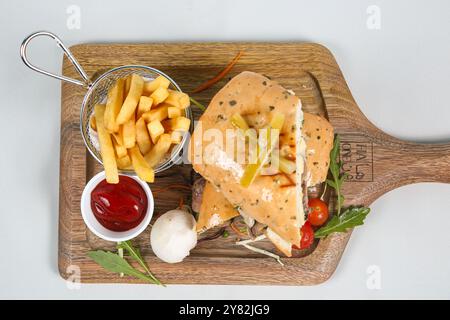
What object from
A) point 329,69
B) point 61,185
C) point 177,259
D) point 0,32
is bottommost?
point 177,259

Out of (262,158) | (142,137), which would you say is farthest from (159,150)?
(262,158)

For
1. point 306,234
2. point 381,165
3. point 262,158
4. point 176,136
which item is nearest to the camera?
point 262,158

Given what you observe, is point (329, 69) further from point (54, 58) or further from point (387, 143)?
point (54, 58)

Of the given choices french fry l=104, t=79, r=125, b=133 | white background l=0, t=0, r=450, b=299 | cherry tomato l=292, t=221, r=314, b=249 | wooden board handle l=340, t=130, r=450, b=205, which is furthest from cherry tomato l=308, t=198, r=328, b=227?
french fry l=104, t=79, r=125, b=133

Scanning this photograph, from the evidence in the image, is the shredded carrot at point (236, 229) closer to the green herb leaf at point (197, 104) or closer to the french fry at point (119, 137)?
the green herb leaf at point (197, 104)

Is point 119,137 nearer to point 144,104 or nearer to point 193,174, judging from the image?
point 144,104

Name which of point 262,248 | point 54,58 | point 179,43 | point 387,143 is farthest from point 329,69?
point 54,58
